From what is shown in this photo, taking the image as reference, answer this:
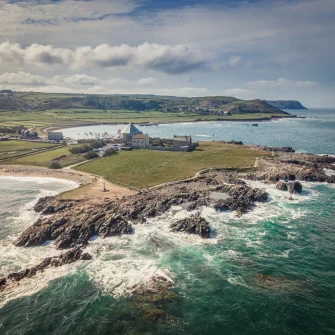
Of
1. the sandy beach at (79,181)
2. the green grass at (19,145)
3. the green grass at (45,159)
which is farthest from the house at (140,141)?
the sandy beach at (79,181)

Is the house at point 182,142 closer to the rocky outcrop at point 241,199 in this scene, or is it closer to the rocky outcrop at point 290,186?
the rocky outcrop at point 290,186

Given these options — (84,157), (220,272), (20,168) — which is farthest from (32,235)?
(84,157)

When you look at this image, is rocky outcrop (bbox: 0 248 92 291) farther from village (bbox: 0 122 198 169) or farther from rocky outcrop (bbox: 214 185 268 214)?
Result: village (bbox: 0 122 198 169)

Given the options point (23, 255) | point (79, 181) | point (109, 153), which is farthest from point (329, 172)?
point (23, 255)

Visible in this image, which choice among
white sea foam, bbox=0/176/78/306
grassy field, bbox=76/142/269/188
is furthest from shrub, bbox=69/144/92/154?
white sea foam, bbox=0/176/78/306

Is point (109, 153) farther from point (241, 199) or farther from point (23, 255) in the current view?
point (23, 255)
